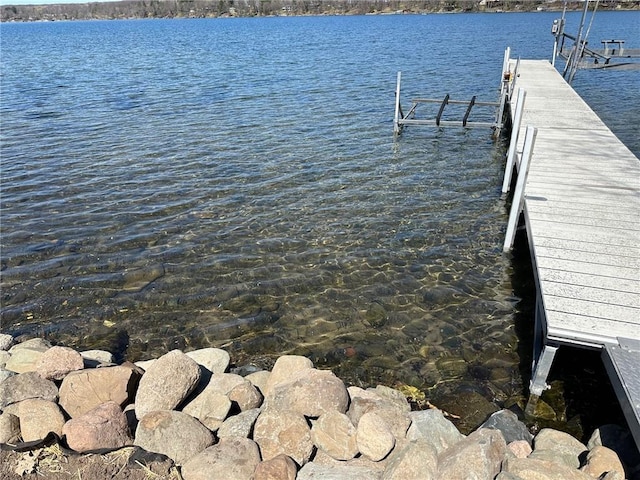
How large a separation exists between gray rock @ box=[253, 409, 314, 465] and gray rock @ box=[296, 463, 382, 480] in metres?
0.18

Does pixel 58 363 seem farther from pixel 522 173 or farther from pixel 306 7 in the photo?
pixel 306 7

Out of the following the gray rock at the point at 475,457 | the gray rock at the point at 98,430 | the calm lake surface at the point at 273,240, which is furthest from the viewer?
the calm lake surface at the point at 273,240

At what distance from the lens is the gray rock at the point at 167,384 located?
481 cm

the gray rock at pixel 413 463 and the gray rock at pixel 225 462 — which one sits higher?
the gray rock at pixel 413 463

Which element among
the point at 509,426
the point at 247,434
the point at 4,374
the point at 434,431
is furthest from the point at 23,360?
the point at 509,426

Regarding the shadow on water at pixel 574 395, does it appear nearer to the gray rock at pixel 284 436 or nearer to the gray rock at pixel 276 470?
the gray rock at pixel 284 436

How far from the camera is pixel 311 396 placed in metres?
4.82

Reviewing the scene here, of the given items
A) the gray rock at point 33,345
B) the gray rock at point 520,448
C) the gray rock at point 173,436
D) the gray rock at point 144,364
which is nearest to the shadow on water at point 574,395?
the gray rock at point 520,448

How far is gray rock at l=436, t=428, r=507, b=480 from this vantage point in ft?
12.6

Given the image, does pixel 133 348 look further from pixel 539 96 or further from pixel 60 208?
pixel 539 96

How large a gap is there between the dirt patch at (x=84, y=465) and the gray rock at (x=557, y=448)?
3.34 meters

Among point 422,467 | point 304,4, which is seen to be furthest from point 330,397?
point 304,4

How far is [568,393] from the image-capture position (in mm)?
5570

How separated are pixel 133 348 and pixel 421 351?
3.94 m
